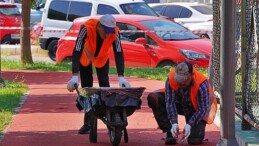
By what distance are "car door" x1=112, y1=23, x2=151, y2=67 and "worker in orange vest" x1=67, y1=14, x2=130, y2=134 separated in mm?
9627

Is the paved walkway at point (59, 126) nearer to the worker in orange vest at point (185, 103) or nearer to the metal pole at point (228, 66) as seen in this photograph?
the worker in orange vest at point (185, 103)

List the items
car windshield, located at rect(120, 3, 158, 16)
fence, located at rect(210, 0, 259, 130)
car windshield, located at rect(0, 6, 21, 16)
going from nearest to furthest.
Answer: fence, located at rect(210, 0, 259, 130), car windshield, located at rect(120, 3, 158, 16), car windshield, located at rect(0, 6, 21, 16)

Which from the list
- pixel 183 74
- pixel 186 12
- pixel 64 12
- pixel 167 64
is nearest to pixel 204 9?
pixel 186 12

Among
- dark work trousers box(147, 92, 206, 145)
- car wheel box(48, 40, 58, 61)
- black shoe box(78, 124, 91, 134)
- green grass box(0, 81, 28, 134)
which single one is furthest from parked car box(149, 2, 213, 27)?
dark work trousers box(147, 92, 206, 145)

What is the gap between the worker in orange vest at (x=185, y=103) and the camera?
33.5ft

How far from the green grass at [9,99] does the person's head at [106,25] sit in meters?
2.08

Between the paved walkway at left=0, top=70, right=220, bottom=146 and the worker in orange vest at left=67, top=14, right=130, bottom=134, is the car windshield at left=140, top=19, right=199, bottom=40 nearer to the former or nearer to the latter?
the paved walkway at left=0, top=70, right=220, bottom=146

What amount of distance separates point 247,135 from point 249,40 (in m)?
1.09

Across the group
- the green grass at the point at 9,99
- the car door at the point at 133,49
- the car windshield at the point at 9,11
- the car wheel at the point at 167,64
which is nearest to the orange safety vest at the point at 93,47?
the green grass at the point at 9,99

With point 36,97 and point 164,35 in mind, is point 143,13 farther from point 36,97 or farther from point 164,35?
point 36,97

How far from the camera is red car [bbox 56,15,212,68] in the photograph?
21016 millimetres

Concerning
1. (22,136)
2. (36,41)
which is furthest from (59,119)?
(36,41)

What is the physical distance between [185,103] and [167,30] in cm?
1143

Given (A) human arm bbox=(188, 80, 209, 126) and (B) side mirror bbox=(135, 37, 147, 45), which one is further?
(B) side mirror bbox=(135, 37, 147, 45)
